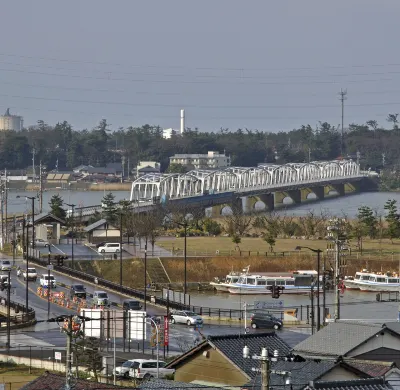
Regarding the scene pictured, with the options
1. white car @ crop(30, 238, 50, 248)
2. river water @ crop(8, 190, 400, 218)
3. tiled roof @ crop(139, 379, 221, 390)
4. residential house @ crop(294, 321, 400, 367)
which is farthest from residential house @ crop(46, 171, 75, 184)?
tiled roof @ crop(139, 379, 221, 390)

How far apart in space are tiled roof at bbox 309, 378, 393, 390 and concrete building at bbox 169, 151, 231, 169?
138644mm

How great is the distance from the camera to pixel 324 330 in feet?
69.7

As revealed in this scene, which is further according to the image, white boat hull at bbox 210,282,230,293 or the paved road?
white boat hull at bbox 210,282,230,293

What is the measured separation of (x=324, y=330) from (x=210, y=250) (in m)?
35.5

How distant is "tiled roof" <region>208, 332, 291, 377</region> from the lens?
1936 centimetres

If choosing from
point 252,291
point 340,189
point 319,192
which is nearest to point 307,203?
point 319,192

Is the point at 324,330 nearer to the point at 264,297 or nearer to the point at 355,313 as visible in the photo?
the point at 355,313

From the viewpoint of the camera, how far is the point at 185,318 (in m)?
35.7

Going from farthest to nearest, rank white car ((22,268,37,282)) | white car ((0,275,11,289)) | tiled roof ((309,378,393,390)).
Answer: white car ((22,268,37,282)) → white car ((0,275,11,289)) → tiled roof ((309,378,393,390))

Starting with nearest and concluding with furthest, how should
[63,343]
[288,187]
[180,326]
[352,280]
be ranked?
1. [63,343]
2. [180,326]
3. [352,280]
4. [288,187]

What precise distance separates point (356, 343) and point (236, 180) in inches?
3658

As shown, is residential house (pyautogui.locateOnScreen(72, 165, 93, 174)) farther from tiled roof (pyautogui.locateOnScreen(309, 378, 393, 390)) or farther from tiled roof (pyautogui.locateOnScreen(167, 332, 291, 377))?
tiled roof (pyautogui.locateOnScreen(309, 378, 393, 390))

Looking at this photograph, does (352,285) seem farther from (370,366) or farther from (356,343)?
(370,366)

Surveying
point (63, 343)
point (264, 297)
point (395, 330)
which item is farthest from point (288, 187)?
point (395, 330)
